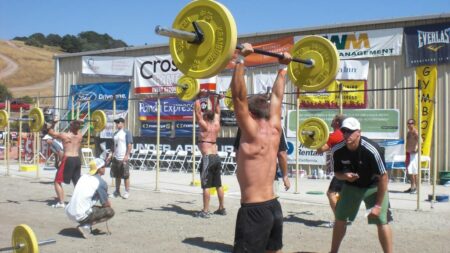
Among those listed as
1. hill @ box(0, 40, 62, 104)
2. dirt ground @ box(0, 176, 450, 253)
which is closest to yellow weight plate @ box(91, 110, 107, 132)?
dirt ground @ box(0, 176, 450, 253)

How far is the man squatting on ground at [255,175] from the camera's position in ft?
12.4

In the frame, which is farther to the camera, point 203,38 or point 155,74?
point 155,74

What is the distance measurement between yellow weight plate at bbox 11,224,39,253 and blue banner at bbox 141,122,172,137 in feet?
44.7

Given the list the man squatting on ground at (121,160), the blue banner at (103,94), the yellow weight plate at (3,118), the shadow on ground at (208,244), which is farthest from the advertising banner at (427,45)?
the yellow weight plate at (3,118)

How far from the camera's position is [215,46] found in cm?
413

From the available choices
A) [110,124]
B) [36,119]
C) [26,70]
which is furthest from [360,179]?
[26,70]

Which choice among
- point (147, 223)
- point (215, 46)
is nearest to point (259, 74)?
point (147, 223)

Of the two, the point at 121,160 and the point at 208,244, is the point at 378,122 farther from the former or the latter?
the point at 208,244

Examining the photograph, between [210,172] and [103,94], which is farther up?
[103,94]

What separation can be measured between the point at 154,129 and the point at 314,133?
11053 millimetres

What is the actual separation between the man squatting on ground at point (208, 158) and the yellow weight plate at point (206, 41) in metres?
3.58

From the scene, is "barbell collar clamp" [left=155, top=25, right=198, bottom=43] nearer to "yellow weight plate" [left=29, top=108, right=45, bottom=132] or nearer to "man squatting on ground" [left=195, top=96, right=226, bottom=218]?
"man squatting on ground" [left=195, top=96, right=226, bottom=218]

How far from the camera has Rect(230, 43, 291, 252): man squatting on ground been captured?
378 centimetres

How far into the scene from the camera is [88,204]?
6.64 meters
